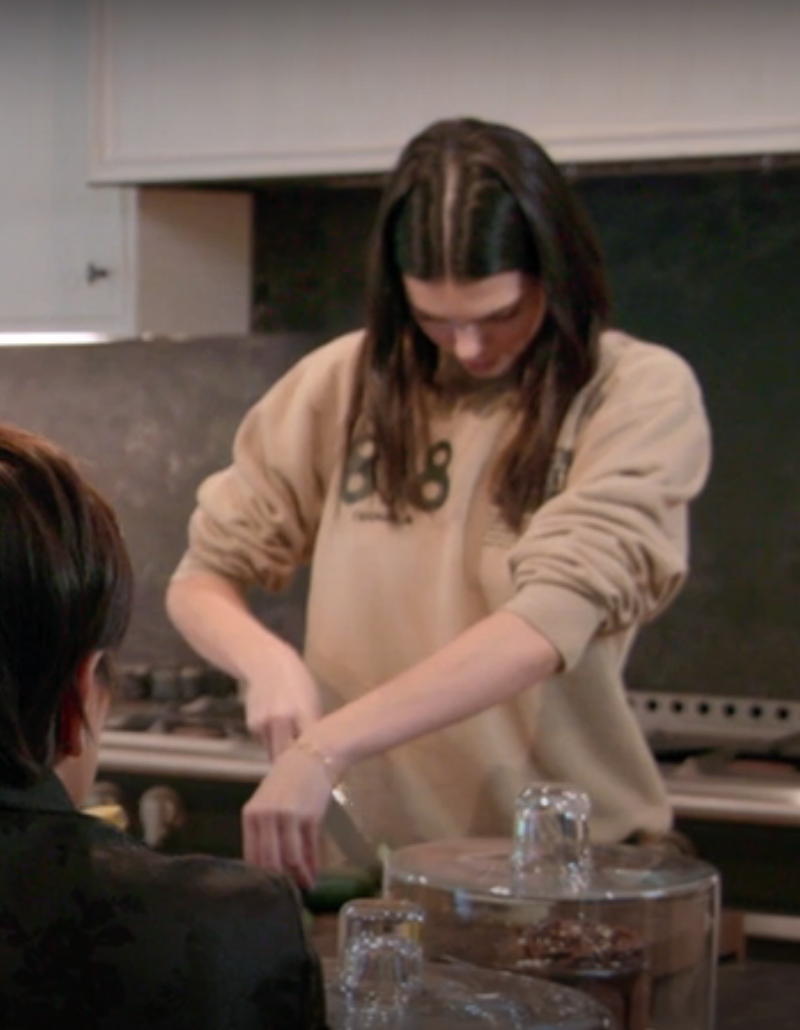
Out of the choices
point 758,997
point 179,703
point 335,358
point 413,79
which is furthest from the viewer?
point 179,703

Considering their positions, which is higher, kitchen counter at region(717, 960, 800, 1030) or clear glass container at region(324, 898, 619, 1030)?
clear glass container at region(324, 898, 619, 1030)

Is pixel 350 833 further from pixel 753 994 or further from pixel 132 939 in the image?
pixel 132 939

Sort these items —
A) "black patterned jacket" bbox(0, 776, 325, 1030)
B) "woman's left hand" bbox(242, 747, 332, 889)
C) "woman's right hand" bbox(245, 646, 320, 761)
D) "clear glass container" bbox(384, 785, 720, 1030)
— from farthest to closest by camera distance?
→ "woman's right hand" bbox(245, 646, 320, 761) < "woman's left hand" bbox(242, 747, 332, 889) < "clear glass container" bbox(384, 785, 720, 1030) < "black patterned jacket" bbox(0, 776, 325, 1030)

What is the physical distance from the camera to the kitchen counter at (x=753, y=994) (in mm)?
1622

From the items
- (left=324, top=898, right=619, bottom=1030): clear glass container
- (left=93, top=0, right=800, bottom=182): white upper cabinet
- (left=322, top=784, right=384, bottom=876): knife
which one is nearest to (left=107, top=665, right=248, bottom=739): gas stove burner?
(left=93, top=0, right=800, bottom=182): white upper cabinet

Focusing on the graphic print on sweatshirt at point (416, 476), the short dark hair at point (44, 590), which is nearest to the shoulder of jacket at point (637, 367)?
the graphic print on sweatshirt at point (416, 476)

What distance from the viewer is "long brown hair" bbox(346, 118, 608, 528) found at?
1.84 metres

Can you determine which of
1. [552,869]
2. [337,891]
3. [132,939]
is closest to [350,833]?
[337,891]

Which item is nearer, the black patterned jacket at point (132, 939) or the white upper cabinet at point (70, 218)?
the black patterned jacket at point (132, 939)

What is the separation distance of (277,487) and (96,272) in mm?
1145

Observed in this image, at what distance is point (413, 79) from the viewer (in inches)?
111

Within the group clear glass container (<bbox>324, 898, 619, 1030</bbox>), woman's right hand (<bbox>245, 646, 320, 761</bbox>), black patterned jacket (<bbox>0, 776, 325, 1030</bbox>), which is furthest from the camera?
woman's right hand (<bbox>245, 646, 320, 761</bbox>)

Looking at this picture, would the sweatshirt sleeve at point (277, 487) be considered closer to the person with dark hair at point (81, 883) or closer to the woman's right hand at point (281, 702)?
the woman's right hand at point (281, 702)

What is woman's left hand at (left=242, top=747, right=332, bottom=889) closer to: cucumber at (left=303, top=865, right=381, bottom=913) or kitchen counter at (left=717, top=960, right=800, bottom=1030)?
cucumber at (left=303, top=865, right=381, bottom=913)
